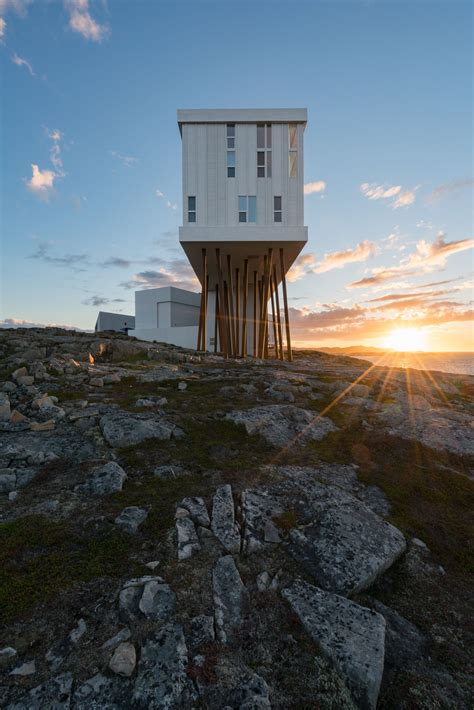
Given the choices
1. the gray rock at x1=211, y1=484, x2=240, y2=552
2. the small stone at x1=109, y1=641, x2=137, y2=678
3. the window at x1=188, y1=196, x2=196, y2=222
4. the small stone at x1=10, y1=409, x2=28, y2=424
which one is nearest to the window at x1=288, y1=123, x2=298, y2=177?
the window at x1=188, y1=196, x2=196, y2=222

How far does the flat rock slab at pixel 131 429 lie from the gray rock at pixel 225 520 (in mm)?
2293

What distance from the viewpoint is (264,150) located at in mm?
24750

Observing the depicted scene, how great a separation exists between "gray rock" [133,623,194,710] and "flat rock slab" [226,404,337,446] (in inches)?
178

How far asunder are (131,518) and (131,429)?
8.84ft

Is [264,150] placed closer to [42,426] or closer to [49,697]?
[42,426]

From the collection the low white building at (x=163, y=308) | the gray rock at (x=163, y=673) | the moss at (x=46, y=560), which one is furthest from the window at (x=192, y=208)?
the gray rock at (x=163, y=673)

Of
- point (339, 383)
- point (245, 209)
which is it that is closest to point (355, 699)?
point (339, 383)

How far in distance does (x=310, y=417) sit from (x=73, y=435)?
5.46 meters

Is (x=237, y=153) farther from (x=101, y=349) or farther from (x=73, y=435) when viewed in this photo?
(x=73, y=435)

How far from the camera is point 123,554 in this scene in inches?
152

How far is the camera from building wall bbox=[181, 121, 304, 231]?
2455 centimetres

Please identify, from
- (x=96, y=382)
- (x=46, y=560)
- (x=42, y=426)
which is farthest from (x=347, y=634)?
(x=96, y=382)

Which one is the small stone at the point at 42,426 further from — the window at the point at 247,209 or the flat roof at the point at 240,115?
the flat roof at the point at 240,115

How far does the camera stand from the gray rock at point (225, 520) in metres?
4.16
